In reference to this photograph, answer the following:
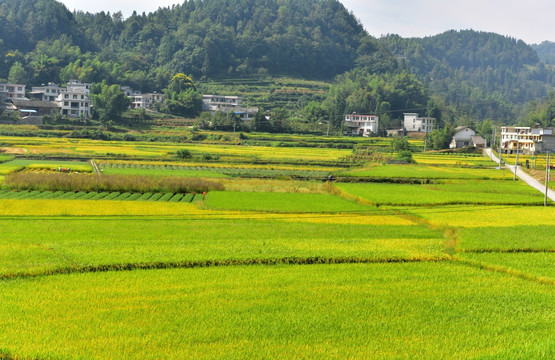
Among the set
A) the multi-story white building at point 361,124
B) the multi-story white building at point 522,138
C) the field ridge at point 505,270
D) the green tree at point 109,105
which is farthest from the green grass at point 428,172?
the multi-story white building at point 361,124

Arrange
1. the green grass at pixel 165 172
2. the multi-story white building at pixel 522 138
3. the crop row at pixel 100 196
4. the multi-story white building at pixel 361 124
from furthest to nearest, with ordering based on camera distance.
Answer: the multi-story white building at pixel 361 124 → the multi-story white building at pixel 522 138 → the green grass at pixel 165 172 → the crop row at pixel 100 196

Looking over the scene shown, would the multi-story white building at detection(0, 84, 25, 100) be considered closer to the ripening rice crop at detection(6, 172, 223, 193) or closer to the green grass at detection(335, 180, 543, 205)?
the ripening rice crop at detection(6, 172, 223, 193)

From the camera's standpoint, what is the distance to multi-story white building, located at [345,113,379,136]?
89.3m

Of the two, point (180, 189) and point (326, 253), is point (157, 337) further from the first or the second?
point (180, 189)

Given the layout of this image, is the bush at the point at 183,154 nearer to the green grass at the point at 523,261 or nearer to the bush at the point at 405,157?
the bush at the point at 405,157

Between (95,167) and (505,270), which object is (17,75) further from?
(505,270)

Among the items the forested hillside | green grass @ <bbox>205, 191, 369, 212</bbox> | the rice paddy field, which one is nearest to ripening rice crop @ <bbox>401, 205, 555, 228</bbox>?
the rice paddy field

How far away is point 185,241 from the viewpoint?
18.5 metres

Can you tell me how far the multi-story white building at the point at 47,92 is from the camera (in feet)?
287

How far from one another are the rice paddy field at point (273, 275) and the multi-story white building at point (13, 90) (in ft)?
193

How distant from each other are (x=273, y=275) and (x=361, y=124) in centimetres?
7869

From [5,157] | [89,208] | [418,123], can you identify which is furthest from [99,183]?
[418,123]

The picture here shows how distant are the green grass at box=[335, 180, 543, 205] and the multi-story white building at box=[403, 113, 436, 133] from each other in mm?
60807

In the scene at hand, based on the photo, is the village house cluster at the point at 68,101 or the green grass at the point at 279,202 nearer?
the green grass at the point at 279,202
